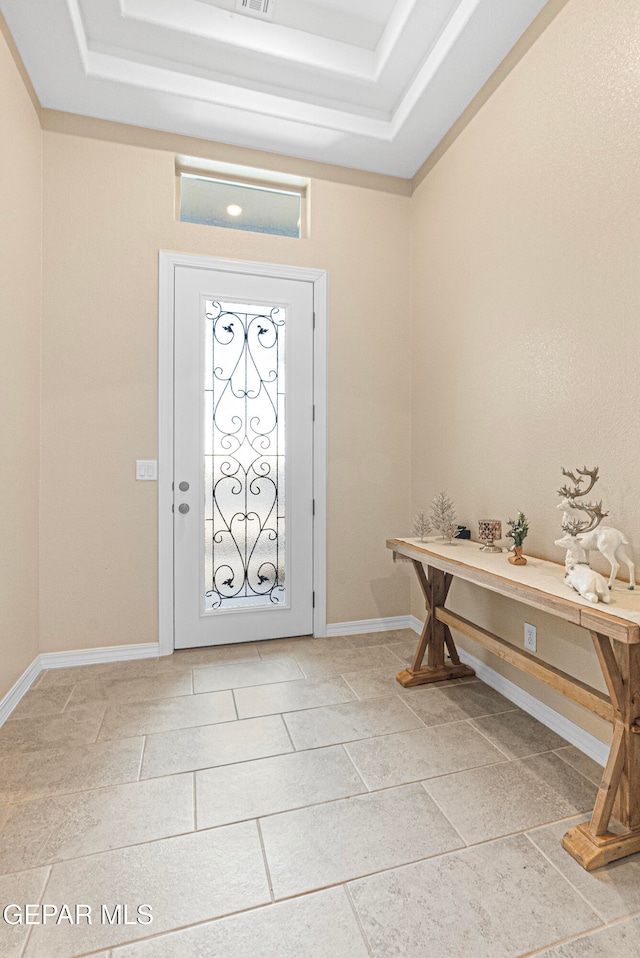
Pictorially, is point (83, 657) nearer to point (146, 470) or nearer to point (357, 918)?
point (146, 470)

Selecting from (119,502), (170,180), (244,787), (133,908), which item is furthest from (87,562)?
(170,180)

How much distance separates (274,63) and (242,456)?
214 cm

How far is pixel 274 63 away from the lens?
2516 millimetres

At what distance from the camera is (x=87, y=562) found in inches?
109

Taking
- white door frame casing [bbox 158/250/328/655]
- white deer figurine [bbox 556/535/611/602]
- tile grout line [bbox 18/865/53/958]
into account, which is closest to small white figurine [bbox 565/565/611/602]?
white deer figurine [bbox 556/535/611/602]

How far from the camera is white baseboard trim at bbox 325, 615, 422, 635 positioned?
3195 mm

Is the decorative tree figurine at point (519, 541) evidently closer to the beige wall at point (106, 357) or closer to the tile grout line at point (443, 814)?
the tile grout line at point (443, 814)

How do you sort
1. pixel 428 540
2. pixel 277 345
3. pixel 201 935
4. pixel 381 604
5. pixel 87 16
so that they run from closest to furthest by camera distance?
pixel 201 935
pixel 87 16
pixel 428 540
pixel 277 345
pixel 381 604

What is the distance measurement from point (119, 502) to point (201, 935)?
6.96 feet

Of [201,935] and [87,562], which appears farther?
[87,562]

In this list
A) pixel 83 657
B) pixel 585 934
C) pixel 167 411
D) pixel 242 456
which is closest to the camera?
pixel 585 934

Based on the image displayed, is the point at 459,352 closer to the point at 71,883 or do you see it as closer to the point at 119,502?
the point at 119,502

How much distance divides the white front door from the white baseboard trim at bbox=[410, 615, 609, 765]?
112cm

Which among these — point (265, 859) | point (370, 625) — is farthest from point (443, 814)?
point (370, 625)
